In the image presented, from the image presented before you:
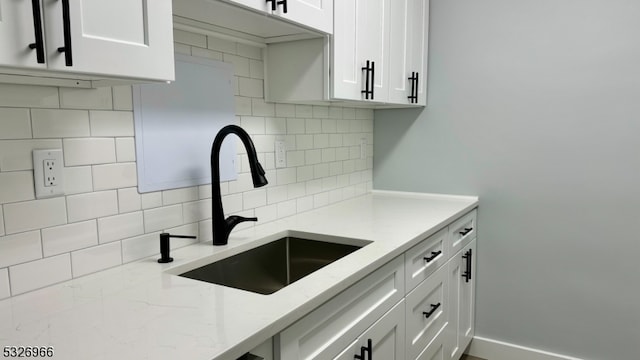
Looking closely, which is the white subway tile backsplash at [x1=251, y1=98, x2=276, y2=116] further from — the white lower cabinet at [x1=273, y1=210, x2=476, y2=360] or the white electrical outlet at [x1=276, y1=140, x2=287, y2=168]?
the white lower cabinet at [x1=273, y1=210, x2=476, y2=360]

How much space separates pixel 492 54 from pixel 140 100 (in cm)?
189

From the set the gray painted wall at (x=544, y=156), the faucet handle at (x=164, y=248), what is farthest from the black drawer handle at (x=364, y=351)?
the gray painted wall at (x=544, y=156)

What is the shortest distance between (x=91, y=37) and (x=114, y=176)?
20.9 inches

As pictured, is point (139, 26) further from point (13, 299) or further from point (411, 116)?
point (411, 116)

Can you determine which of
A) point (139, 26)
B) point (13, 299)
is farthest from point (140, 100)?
point (13, 299)

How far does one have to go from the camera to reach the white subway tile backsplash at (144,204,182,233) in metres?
1.43

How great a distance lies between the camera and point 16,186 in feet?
3.58

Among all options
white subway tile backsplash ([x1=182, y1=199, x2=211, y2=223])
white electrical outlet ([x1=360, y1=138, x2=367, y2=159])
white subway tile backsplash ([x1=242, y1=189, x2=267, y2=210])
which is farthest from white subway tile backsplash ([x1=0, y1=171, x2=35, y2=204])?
white electrical outlet ([x1=360, y1=138, x2=367, y2=159])

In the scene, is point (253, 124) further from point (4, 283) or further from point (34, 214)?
point (4, 283)

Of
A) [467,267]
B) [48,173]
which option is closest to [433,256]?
[467,267]

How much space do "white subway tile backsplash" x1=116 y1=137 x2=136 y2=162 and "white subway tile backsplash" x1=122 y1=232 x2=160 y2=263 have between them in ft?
0.81

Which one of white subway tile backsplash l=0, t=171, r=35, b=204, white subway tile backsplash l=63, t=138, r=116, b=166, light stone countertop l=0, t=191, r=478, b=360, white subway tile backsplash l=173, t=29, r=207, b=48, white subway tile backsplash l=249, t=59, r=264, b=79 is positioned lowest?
light stone countertop l=0, t=191, r=478, b=360

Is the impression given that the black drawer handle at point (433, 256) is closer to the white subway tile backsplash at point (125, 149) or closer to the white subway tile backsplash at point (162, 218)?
the white subway tile backsplash at point (162, 218)

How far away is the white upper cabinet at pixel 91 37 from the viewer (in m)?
0.79
